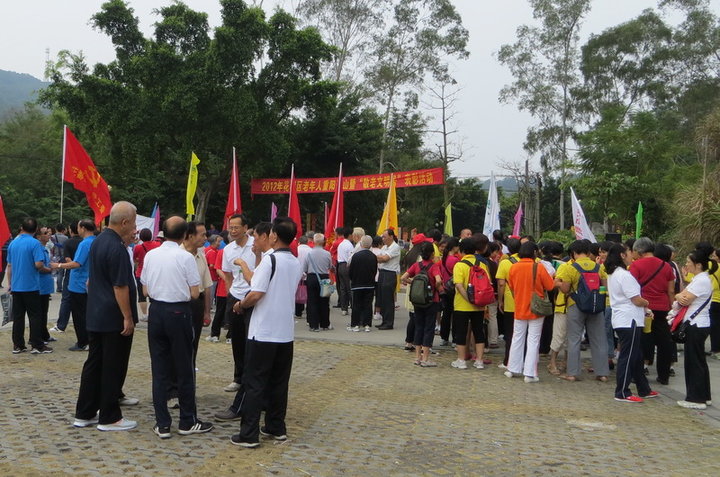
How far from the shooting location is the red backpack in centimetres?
847

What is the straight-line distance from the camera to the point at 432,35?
36094 mm

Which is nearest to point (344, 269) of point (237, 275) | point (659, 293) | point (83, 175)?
point (83, 175)

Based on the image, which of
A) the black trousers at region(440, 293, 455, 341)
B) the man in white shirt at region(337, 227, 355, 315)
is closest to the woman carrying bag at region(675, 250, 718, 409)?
the black trousers at region(440, 293, 455, 341)

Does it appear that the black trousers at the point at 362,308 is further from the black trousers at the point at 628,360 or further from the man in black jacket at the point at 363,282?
the black trousers at the point at 628,360

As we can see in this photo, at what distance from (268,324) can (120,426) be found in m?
1.69

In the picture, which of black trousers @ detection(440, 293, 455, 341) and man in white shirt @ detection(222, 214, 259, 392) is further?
black trousers @ detection(440, 293, 455, 341)

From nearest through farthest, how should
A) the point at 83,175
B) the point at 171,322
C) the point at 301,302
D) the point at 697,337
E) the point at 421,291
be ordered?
the point at 171,322 < the point at 697,337 < the point at 421,291 < the point at 83,175 < the point at 301,302

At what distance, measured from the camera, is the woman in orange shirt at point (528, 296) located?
8164 mm

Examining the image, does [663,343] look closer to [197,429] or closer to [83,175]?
[197,429]

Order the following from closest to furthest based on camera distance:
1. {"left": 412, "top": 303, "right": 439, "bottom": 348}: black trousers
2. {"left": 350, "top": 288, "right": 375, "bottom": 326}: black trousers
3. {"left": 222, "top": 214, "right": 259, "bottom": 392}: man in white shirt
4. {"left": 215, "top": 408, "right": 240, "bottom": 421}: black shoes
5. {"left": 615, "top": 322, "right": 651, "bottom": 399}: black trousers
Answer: {"left": 215, "top": 408, "right": 240, "bottom": 421}: black shoes
{"left": 222, "top": 214, "right": 259, "bottom": 392}: man in white shirt
{"left": 615, "top": 322, "right": 651, "bottom": 399}: black trousers
{"left": 412, "top": 303, "right": 439, "bottom": 348}: black trousers
{"left": 350, "top": 288, "right": 375, "bottom": 326}: black trousers

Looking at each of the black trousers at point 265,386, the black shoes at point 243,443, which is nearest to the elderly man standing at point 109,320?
the black shoes at point 243,443

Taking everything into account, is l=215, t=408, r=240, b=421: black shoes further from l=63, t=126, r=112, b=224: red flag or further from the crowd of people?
l=63, t=126, r=112, b=224: red flag

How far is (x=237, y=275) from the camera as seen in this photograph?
6.80m

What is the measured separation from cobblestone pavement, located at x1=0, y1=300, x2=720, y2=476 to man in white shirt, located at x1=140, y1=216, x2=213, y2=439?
0.22 meters
